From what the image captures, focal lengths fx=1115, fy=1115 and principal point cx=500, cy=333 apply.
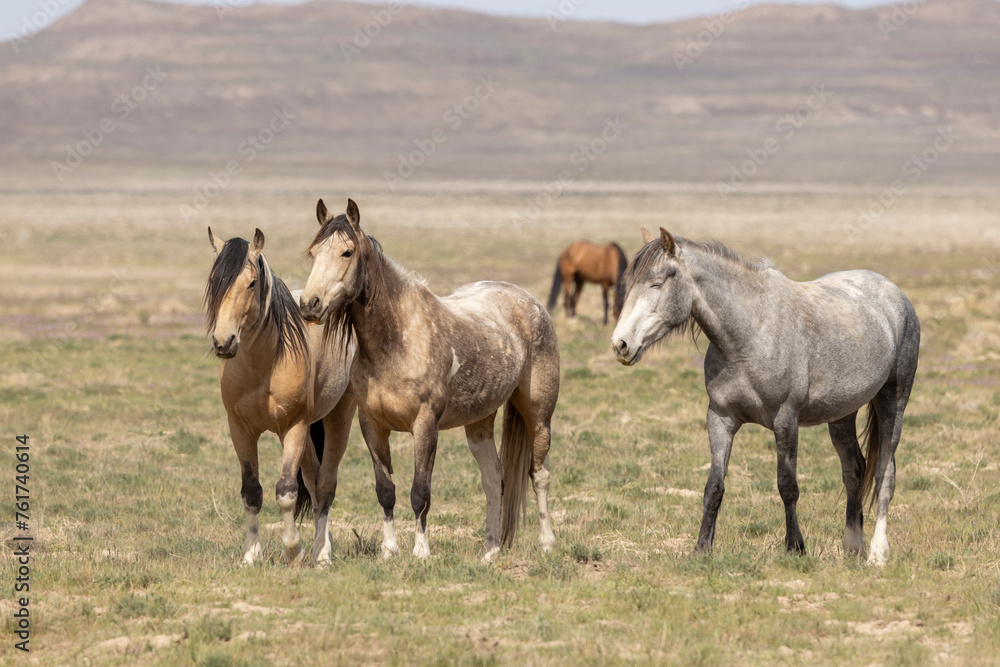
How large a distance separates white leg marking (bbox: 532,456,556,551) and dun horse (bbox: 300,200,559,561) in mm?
11

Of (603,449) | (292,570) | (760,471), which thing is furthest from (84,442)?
(760,471)

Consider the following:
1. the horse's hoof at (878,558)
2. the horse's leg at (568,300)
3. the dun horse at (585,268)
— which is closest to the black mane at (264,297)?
the horse's hoof at (878,558)

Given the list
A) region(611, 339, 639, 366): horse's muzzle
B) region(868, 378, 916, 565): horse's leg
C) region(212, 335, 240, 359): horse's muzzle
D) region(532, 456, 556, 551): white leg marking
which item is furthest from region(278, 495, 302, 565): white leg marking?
region(868, 378, 916, 565): horse's leg

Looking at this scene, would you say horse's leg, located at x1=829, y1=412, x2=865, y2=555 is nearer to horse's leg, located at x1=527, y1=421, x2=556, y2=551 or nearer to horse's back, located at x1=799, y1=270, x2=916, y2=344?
horse's back, located at x1=799, y1=270, x2=916, y2=344

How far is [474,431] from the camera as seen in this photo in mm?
8633

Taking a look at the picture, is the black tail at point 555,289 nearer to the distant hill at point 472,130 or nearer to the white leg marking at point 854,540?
the white leg marking at point 854,540

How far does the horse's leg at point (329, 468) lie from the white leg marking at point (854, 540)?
148 inches

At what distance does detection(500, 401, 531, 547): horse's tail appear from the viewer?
858 centimetres

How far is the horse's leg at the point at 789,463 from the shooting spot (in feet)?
23.9

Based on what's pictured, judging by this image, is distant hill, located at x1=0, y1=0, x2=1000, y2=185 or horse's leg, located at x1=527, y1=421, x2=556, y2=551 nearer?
horse's leg, located at x1=527, y1=421, x2=556, y2=551

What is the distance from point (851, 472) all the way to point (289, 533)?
4146mm

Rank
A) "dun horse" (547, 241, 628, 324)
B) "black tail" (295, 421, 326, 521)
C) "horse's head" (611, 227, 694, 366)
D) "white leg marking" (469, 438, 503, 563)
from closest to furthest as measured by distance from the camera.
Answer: "horse's head" (611, 227, 694, 366), "white leg marking" (469, 438, 503, 563), "black tail" (295, 421, 326, 521), "dun horse" (547, 241, 628, 324)

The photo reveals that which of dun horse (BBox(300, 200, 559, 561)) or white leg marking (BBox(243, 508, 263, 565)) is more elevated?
dun horse (BBox(300, 200, 559, 561))

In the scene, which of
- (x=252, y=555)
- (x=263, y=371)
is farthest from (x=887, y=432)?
(x=252, y=555)
